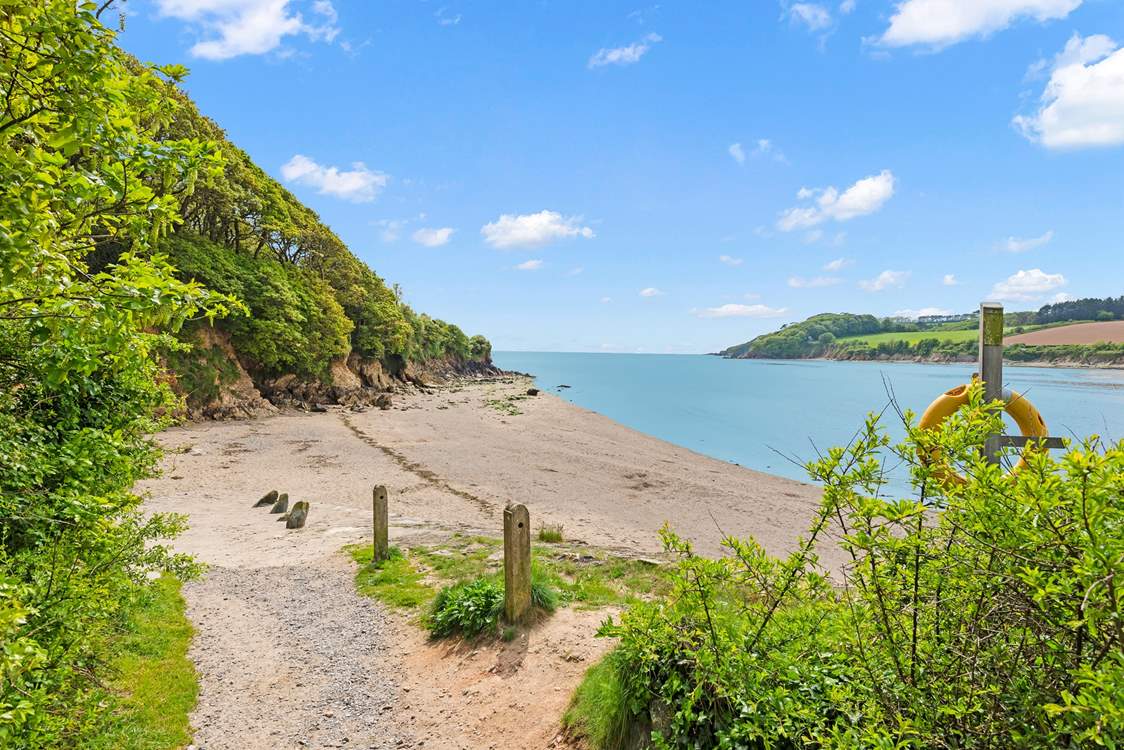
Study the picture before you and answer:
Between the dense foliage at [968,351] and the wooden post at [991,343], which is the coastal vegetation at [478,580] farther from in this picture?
the dense foliage at [968,351]

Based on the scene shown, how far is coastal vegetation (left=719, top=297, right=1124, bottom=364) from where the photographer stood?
97438 millimetres

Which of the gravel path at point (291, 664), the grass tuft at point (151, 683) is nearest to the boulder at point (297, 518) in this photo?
the gravel path at point (291, 664)

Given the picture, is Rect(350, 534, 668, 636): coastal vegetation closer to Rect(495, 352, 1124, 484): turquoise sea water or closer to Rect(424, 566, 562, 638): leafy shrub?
Rect(424, 566, 562, 638): leafy shrub

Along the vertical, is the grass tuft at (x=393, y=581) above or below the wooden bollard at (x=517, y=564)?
below

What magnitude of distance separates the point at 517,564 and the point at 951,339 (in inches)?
6062

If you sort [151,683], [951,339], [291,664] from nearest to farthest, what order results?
[151,683] < [291,664] < [951,339]

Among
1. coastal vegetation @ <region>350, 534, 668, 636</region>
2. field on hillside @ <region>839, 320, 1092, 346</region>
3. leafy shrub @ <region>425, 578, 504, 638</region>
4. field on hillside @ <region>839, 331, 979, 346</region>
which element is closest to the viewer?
leafy shrub @ <region>425, 578, 504, 638</region>

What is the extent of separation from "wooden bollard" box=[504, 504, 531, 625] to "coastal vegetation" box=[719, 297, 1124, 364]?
69404 millimetres

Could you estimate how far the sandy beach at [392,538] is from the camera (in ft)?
17.9

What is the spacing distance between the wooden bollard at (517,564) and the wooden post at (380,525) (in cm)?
404

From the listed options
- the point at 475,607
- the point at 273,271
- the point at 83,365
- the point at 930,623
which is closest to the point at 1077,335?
the point at 273,271

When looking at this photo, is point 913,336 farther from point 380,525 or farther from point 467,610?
point 467,610

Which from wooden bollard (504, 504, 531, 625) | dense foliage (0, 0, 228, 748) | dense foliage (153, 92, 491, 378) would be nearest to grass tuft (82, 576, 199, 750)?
dense foliage (0, 0, 228, 748)

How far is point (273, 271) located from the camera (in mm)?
36719
